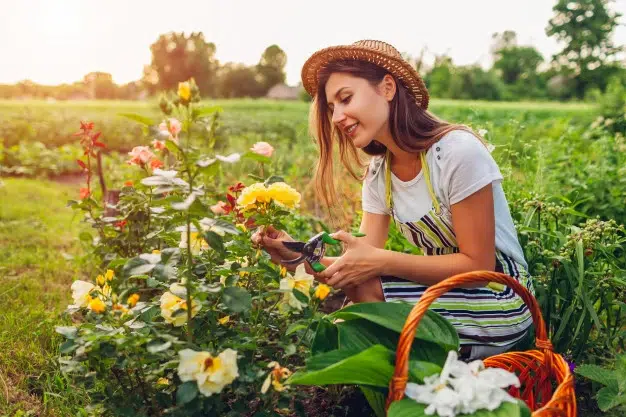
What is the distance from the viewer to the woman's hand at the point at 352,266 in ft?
5.97

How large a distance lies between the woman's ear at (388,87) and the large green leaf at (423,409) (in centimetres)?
106

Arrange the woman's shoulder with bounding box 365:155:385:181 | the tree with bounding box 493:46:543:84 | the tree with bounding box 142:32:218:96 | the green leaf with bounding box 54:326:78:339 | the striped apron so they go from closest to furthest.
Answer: the green leaf with bounding box 54:326:78:339 → the striped apron → the woman's shoulder with bounding box 365:155:385:181 → the tree with bounding box 142:32:218:96 → the tree with bounding box 493:46:543:84

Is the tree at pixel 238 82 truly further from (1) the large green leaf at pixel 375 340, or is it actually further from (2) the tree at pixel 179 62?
(1) the large green leaf at pixel 375 340

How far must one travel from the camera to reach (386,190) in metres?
2.18

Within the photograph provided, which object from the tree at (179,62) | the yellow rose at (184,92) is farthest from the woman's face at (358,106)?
the tree at (179,62)

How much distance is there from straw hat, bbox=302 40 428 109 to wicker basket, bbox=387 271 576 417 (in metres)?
0.82

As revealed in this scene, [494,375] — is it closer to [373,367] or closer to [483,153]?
[373,367]

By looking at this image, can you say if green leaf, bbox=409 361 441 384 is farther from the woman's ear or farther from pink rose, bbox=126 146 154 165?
pink rose, bbox=126 146 154 165

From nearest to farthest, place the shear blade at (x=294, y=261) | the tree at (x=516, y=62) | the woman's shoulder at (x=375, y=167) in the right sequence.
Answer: the shear blade at (x=294, y=261), the woman's shoulder at (x=375, y=167), the tree at (x=516, y=62)

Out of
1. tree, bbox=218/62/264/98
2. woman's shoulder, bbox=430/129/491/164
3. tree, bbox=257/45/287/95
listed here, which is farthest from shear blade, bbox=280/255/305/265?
tree, bbox=218/62/264/98

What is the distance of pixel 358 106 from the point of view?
6.31ft

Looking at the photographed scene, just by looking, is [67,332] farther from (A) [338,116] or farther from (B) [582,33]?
(B) [582,33]

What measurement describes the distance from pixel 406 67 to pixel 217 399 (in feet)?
3.84

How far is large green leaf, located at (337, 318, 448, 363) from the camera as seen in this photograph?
4.83 feet
